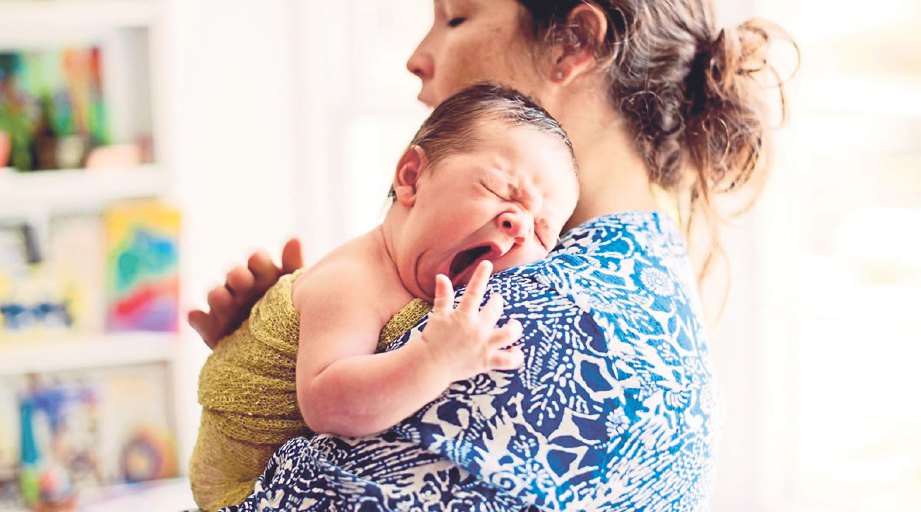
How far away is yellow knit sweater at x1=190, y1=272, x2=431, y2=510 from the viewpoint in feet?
3.42

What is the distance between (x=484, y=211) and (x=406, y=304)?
13 cm

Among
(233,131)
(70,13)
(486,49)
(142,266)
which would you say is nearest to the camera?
(486,49)

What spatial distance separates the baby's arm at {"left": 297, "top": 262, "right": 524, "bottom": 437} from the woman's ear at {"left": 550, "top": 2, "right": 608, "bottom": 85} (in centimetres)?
42

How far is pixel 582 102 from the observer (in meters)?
1.26

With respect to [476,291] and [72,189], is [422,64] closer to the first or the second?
[476,291]

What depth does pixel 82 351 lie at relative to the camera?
9.60 feet

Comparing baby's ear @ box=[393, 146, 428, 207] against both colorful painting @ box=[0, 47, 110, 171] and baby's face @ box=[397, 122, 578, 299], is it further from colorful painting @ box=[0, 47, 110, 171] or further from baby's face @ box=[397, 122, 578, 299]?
colorful painting @ box=[0, 47, 110, 171]

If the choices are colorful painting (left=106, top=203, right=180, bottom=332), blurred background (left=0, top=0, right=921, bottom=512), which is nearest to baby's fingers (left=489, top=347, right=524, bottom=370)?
blurred background (left=0, top=0, right=921, bottom=512)

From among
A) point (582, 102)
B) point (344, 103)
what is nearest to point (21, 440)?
point (344, 103)

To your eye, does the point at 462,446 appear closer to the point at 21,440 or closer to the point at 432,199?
the point at 432,199

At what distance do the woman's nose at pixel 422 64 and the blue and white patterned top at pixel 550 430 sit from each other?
1.40ft

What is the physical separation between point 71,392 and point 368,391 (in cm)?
241

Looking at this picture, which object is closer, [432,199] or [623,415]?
[623,415]

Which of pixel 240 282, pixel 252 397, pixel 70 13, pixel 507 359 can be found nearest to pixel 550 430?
pixel 507 359
